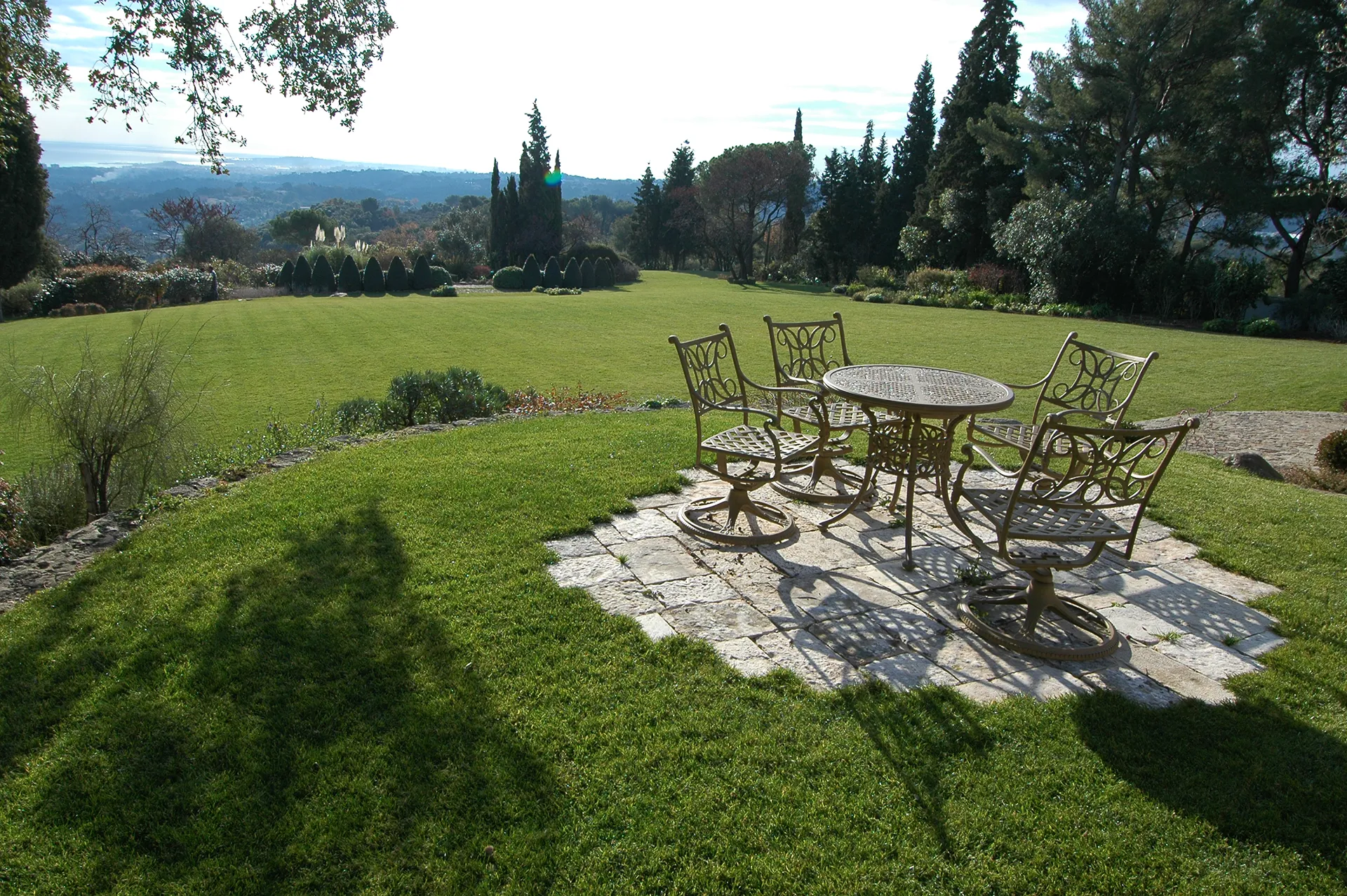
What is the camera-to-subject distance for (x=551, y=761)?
254 cm

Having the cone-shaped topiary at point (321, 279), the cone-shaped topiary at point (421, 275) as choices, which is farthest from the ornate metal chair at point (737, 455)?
the cone-shaped topiary at point (421, 275)

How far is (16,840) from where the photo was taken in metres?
2.20

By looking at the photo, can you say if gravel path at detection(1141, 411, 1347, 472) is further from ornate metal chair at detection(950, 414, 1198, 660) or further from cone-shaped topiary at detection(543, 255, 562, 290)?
cone-shaped topiary at detection(543, 255, 562, 290)

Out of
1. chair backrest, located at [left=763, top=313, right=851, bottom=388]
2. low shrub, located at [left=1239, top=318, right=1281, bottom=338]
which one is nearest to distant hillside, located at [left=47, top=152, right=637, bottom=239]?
low shrub, located at [left=1239, top=318, right=1281, bottom=338]

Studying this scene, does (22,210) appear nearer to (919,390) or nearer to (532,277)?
(532,277)

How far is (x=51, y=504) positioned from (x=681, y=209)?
4268cm

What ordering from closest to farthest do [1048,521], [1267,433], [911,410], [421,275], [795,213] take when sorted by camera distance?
[1048,521], [911,410], [1267,433], [421,275], [795,213]

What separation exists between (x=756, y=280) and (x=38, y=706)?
125ft

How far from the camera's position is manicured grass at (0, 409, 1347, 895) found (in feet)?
7.00

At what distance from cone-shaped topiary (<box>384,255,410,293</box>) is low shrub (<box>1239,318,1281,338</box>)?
27.0 meters

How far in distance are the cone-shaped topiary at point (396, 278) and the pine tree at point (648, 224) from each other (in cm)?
2252

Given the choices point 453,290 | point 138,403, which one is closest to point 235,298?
point 453,290

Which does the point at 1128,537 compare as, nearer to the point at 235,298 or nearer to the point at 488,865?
the point at 488,865

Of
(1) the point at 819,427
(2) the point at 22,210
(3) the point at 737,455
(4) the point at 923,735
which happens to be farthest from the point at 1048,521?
(2) the point at 22,210
